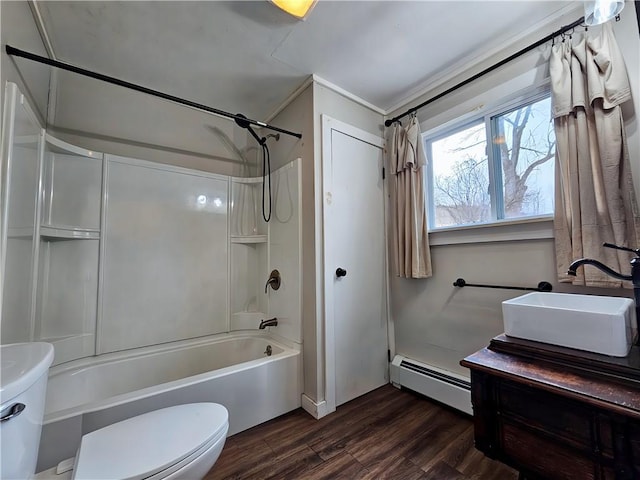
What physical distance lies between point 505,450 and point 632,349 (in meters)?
0.55

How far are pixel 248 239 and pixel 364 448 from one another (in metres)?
1.78

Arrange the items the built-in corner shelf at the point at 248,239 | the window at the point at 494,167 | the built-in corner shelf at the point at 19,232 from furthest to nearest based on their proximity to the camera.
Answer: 1. the built-in corner shelf at the point at 248,239
2. the window at the point at 494,167
3. the built-in corner shelf at the point at 19,232

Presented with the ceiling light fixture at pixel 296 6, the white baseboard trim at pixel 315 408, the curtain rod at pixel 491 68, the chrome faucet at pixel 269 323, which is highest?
the ceiling light fixture at pixel 296 6

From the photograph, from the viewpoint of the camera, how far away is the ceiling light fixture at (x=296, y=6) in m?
1.29

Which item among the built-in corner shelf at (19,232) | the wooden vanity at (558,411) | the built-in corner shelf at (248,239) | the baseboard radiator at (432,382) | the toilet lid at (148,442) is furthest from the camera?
the built-in corner shelf at (248,239)

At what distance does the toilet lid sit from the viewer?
32.8 inches

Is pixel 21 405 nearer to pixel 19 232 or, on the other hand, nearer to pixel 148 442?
pixel 148 442

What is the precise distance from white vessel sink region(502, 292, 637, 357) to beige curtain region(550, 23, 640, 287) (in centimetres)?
24

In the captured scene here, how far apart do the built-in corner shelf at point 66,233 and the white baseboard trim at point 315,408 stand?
1858 mm

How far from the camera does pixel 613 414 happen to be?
26.6 inches

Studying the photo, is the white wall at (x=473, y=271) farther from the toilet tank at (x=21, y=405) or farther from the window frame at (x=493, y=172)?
the toilet tank at (x=21, y=405)

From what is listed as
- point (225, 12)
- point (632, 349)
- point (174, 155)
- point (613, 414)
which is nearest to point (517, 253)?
point (632, 349)

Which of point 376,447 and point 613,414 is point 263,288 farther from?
point 613,414

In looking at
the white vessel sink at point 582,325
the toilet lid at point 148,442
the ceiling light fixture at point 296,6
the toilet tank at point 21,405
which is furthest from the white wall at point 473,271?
the toilet tank at point 21,405
